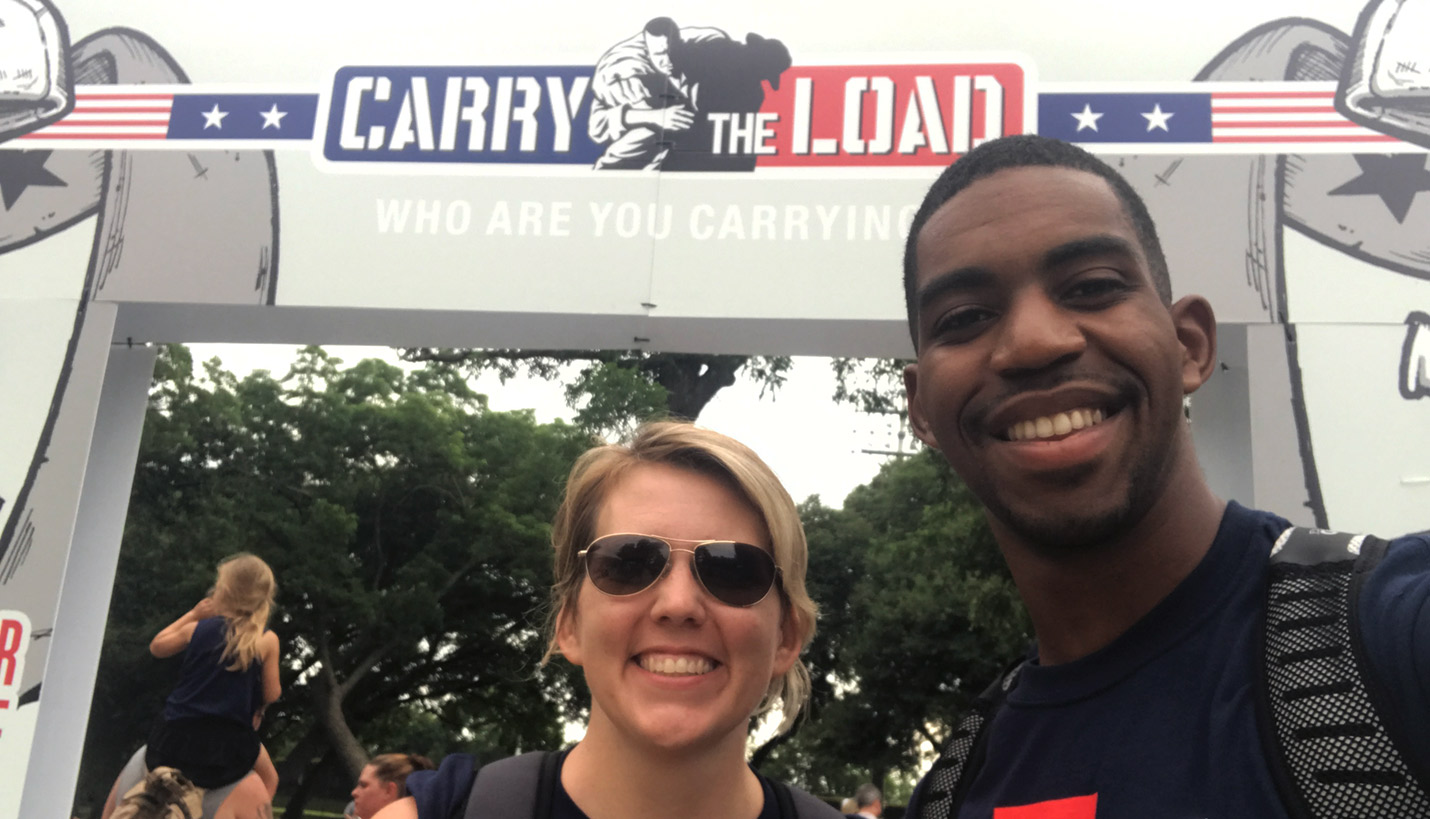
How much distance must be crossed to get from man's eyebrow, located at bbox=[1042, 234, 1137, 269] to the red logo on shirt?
66 centimetres

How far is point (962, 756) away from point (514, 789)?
0.74 metres

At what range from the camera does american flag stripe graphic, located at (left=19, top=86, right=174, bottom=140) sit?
21.6 ft

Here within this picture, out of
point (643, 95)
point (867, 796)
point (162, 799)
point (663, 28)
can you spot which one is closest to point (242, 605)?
point (162, 799)

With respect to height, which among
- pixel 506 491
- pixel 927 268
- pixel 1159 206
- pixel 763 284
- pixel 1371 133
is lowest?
pixel 927 268

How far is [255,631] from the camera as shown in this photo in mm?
5449

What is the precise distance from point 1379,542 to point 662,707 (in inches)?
42.6

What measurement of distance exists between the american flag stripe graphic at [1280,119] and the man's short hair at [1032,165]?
472cm

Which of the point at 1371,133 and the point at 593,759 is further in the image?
the point at 1371,133

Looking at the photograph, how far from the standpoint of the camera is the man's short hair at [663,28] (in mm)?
6391

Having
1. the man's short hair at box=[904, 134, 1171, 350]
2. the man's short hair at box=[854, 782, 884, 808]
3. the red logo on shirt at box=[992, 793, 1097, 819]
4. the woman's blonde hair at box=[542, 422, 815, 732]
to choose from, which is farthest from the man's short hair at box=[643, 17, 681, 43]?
the man's short hair at box=[854, 782, 884, 808]

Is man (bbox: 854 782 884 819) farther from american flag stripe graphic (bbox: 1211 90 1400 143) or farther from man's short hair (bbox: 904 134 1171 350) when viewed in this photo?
man's short hair (bbox: 904 134 1171 350)

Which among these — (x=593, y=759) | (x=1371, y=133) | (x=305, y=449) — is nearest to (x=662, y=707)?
(x=593, y=759)

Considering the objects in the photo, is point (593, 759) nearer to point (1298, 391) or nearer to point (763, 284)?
point (763, 284)

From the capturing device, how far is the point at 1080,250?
145 centimetres
